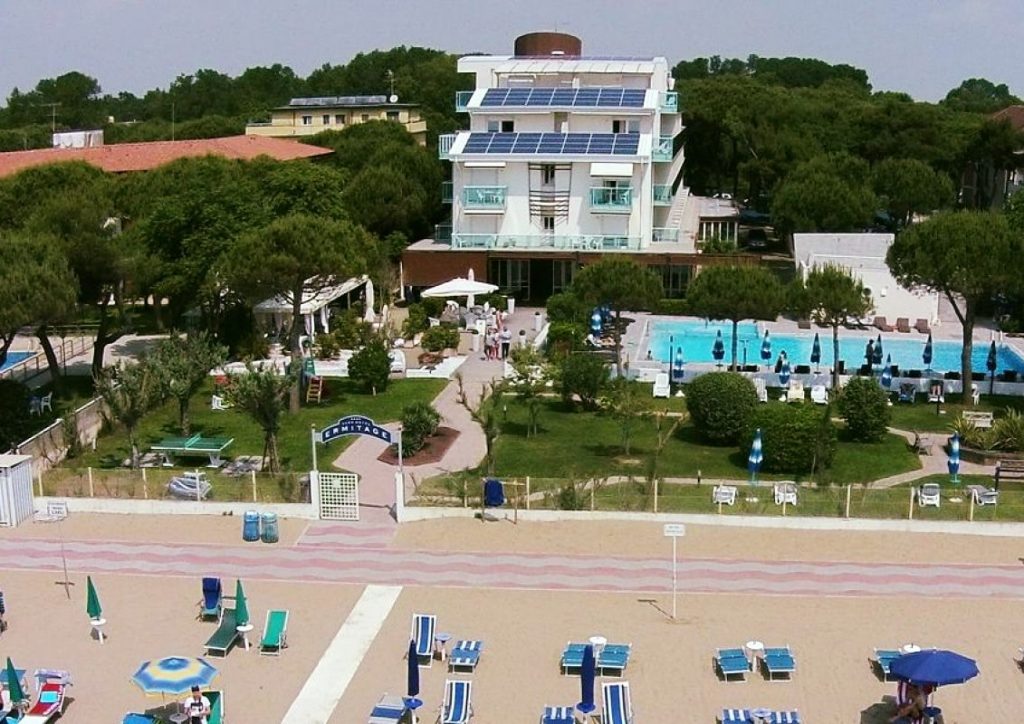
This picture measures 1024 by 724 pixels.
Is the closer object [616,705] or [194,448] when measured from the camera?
[616,705]

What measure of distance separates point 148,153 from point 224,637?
1884 inches

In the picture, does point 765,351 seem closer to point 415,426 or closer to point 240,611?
point 415,426

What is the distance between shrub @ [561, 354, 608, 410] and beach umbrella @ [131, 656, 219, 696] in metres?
16.4

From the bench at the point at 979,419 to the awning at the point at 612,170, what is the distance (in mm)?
22494

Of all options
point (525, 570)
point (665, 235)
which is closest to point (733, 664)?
point (525, 570)

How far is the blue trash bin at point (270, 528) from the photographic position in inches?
834

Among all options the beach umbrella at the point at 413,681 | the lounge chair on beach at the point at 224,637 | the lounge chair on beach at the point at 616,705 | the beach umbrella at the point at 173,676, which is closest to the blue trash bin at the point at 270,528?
the lounge chair on beach at the point at 224,637

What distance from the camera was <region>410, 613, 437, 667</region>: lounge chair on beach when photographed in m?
16.2

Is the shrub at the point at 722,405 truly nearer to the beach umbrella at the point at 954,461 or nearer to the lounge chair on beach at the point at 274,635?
the beach umbrella at the point at 954,461

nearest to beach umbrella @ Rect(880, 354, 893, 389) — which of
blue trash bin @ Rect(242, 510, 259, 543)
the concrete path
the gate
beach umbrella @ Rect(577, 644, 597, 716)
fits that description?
the gate

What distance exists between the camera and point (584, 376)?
29.5 meters

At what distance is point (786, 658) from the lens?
1570 centimetres

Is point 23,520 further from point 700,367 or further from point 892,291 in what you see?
point 892,291

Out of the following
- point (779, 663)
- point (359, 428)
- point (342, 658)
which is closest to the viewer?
point (779, 663)
